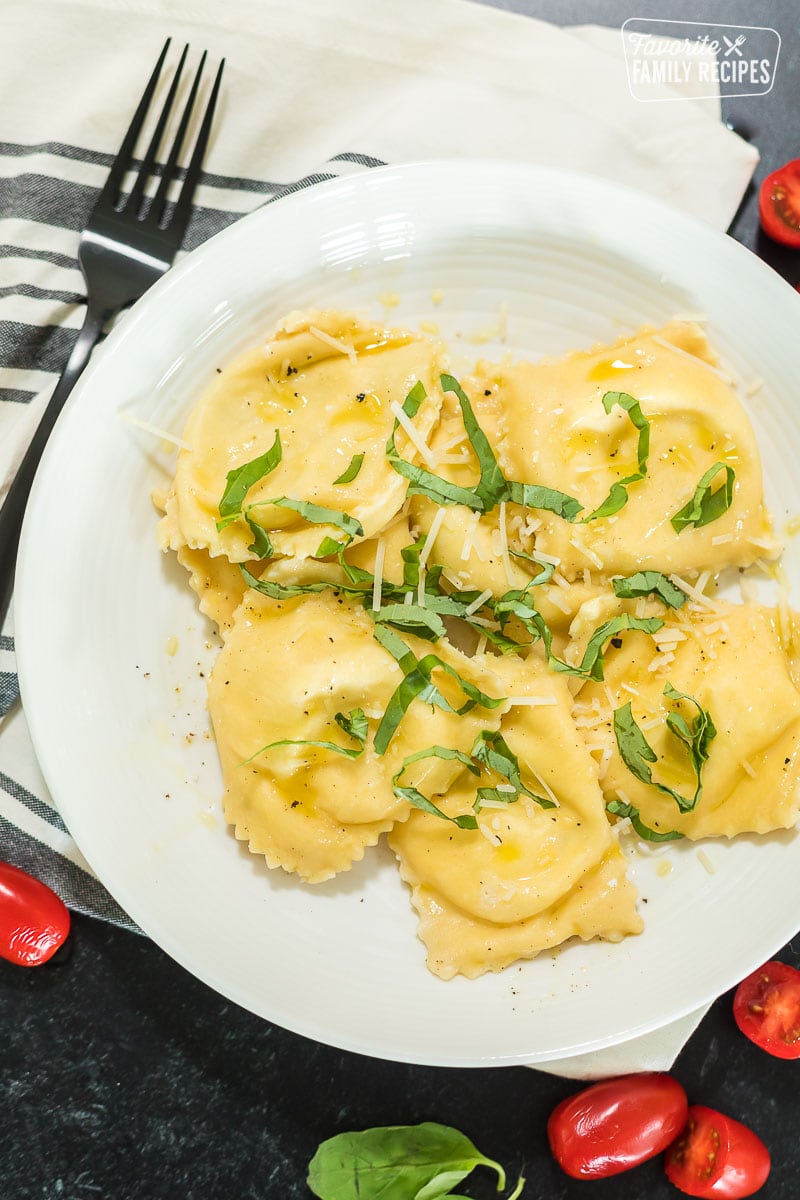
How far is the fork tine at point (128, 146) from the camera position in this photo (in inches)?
139

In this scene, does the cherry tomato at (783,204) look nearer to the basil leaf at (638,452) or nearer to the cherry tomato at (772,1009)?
the basil leaf at (638,452)

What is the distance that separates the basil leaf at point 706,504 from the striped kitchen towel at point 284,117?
4.16 ft

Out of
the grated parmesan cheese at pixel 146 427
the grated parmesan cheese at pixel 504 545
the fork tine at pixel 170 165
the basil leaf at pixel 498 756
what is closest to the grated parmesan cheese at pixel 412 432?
the grated parmesan cheese at pixel 504 545

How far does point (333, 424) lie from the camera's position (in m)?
3.23

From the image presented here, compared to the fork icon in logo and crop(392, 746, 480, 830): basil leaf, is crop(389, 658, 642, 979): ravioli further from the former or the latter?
the fork icon in logo

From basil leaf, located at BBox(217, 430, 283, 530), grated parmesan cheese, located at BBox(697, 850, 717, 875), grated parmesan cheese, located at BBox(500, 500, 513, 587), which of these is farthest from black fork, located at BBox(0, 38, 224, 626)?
grated parmesan cheese, located at BBox(697, 850, 717, 875)

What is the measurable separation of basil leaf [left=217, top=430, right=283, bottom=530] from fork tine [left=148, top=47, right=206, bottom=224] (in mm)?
Answer: 1168

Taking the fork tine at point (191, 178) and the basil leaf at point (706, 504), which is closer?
the basil leaf at point (706, 504)

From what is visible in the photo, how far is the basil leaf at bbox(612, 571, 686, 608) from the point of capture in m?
3.22

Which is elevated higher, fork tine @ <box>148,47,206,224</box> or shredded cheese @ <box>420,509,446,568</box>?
fork tine @ <box>148,47,206,224</box>

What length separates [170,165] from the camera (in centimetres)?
357

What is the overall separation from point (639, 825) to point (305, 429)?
6.12 feet

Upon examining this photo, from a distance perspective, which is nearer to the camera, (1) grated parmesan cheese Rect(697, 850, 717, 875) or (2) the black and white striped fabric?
(1) grated parmesan cheese Rect(697, 850, 717, 875)

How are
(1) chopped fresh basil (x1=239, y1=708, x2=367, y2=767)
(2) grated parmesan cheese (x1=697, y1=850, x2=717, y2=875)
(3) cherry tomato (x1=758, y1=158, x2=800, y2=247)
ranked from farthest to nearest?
1. (3) cherry tomato (x1=758, y1=158, x2=800, y2=247)
2. (2) grated parmesan cheese (x1=697, y1=850, x2=717, y2=875)
3. (1) chopped fresh basil (x1=239, y1=708, x2=367, y2=767)
